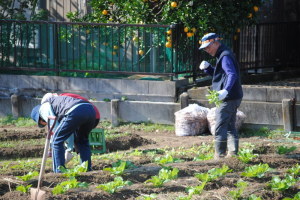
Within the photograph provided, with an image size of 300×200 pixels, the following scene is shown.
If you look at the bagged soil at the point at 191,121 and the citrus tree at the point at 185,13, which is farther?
the citrus tree at the point at 185,13

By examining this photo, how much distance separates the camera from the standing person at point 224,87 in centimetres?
896

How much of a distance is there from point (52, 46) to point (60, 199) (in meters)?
8.91

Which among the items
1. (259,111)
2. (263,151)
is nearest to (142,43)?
(259,111)

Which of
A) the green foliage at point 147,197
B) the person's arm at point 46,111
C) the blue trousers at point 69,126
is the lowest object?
the green foliage at point 147,197

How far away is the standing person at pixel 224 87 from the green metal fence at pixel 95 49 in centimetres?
396

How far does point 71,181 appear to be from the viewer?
7.25 m

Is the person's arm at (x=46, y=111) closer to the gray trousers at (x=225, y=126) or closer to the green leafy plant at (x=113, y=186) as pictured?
the green leafy plant at (x=113, y=186)

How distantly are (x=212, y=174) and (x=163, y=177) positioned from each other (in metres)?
0.63

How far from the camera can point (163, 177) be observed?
7621 millimetres

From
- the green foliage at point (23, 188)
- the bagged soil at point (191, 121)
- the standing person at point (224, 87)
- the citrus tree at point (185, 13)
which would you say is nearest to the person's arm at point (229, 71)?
the standing person at point (224, 87)

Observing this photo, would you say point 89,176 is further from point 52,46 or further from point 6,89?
point 52,46

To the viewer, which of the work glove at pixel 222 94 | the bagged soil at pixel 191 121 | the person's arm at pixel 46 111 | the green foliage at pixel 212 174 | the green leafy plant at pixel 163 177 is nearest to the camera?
the green leafy plant at pixel 163 177

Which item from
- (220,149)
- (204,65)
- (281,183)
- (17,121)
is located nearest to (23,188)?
(281,183)

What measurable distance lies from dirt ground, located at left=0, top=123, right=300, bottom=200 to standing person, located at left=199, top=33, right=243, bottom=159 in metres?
0.43
